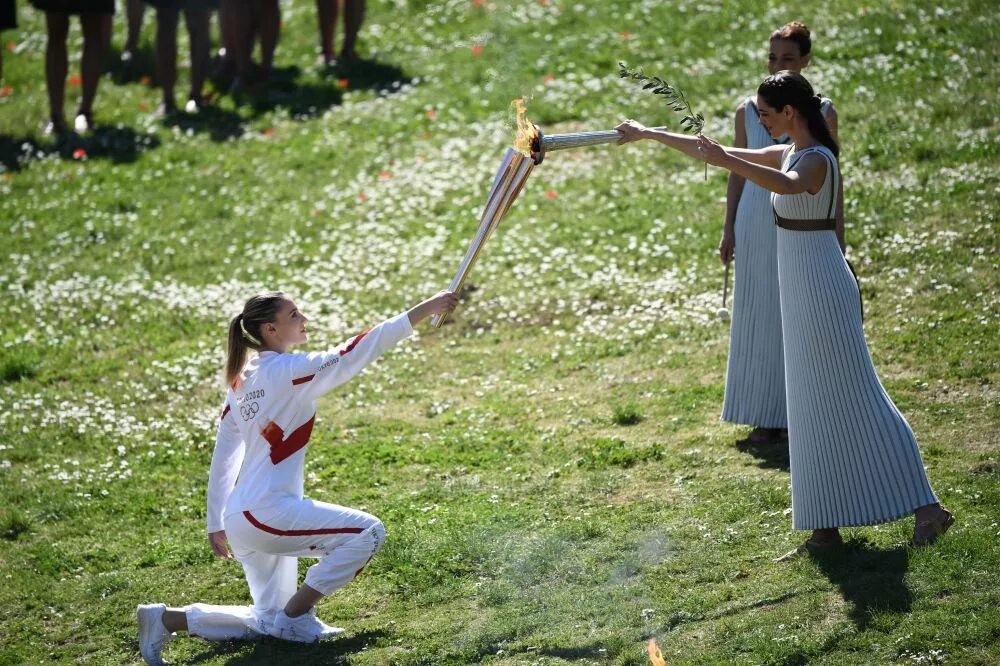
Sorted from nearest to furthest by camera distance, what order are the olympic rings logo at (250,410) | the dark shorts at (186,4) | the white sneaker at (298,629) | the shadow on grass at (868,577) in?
1. the shadow on grass at (868,577)
2. the olympic rings logo at (250,410)
3. the white sneaker at (298,629)
4. the dark shorts at (186,4)

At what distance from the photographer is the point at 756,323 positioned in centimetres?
855

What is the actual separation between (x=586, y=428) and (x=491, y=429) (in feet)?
2.58

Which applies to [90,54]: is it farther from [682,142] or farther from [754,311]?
[682,142]

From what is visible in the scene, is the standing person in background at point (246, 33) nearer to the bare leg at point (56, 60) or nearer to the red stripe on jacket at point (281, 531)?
the bare leg at point (56, 60)

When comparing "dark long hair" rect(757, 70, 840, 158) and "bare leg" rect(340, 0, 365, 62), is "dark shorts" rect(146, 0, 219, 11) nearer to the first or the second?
"bare leg" rect(340, 0, 365, 62)

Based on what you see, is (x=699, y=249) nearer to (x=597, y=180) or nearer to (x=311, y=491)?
(x=597, y=180)

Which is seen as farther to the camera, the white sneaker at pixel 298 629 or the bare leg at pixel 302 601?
the white sneaker at pixel 298 629

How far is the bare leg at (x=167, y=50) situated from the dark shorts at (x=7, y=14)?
2.42 meters

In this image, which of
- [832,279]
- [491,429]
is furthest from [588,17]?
[832,279]

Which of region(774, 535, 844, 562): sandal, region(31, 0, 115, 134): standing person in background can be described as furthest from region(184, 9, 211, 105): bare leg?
region(774, 535, 844, 562): sandal

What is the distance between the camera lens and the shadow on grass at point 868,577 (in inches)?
229

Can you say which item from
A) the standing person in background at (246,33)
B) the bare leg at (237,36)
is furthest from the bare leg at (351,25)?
the bare leg at (237,36)

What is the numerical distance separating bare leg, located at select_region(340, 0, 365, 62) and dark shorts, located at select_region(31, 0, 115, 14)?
3523mm

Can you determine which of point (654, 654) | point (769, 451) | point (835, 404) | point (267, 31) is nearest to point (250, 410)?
point (654, 654)
